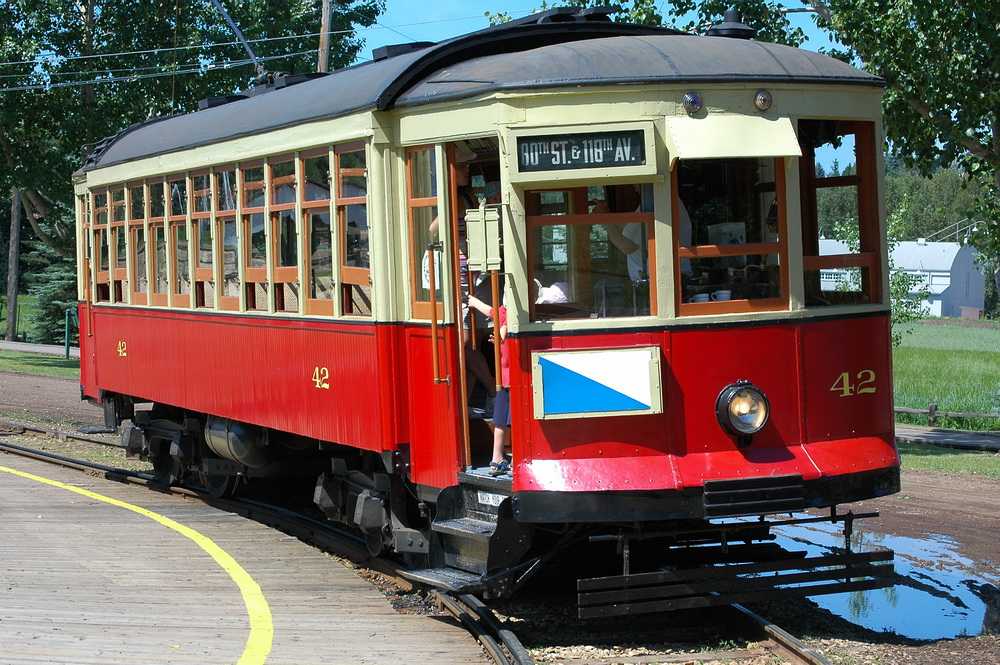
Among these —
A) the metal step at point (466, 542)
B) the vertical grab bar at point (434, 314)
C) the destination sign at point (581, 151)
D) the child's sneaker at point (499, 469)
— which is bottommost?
the metal step at point (466, 542)

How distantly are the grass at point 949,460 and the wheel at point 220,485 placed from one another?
7997mm

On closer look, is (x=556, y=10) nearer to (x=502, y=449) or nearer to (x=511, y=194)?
(x=511, y=194)

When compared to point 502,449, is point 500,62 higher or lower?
higher

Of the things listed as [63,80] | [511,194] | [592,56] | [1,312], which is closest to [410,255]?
[511,194]

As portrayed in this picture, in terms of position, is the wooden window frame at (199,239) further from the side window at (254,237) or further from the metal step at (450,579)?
the metal step at (450,579)

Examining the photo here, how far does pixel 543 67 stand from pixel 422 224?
129 cm

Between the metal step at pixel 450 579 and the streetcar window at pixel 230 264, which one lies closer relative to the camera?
the metal step at pixel 450 579

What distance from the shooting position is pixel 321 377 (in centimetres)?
865

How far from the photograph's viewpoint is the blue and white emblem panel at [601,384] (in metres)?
6.54

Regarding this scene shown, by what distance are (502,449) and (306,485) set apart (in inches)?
241

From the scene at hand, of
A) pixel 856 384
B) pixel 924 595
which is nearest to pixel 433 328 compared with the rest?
pixel 856 384

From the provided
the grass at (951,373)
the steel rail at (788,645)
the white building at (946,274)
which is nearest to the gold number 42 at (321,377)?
the steel rail at (788,645)

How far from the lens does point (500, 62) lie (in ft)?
22.9

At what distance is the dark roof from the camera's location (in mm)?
6656
